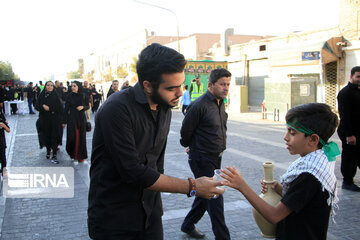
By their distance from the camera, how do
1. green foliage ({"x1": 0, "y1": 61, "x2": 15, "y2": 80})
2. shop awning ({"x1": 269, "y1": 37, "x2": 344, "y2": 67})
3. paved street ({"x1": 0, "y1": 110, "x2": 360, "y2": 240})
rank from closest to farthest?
1. paved street ({"x1": 0, "y1": 110, "x2": 360, "y2": 240})
2. shop awning ({"x1": 269, "y1": 37, "x2": 344, "y2": 67})
3. green foliage ({"x1": 0, "y1": 61, "x2": 15, "y2": 80})

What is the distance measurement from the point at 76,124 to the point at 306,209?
7.28 metres

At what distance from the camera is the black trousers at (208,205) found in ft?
12.0

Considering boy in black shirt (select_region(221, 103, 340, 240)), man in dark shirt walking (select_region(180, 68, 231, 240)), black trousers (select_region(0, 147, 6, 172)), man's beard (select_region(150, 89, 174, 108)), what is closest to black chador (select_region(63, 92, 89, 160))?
black trousers (select_region(0, 147, 6, 172))

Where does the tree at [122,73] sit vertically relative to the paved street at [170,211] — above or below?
above

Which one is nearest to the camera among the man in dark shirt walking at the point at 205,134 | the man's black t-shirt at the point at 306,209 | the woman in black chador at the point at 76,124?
the man's black t-shirt at the point at 306,209

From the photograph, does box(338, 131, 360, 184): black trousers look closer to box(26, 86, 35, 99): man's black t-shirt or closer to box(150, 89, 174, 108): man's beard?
box(150, 89, 174, 108): man's beard

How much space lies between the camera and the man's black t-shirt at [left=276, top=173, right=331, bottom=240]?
202cm

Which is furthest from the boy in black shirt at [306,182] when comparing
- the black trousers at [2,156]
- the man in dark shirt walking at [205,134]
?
the black trousers at [2,156]

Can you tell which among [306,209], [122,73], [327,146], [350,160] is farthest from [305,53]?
[122,73]

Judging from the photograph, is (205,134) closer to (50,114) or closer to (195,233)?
(195,233)

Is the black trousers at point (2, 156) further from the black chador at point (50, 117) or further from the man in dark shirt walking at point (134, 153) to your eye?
the man in dark shirt walking at point (134, 153)

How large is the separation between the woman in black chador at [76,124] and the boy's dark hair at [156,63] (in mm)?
6795

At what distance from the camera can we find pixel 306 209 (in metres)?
2.09

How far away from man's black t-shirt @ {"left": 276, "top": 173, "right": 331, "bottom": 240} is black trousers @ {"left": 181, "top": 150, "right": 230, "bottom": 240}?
1533mm
